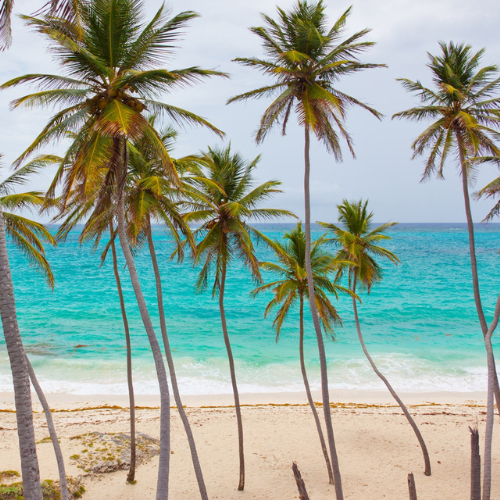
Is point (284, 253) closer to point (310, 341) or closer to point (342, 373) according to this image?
point (342, 373)

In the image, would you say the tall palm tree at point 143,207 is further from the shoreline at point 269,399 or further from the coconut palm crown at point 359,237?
the shoreline at point 269,399

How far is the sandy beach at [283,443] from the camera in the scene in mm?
13312

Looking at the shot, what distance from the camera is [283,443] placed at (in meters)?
16.7

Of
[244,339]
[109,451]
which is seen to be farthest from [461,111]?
[244,339]

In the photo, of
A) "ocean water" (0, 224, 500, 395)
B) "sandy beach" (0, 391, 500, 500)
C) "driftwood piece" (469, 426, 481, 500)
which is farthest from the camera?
"ocean water" (0, 224, 500, 395)

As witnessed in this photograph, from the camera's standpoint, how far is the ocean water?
25.4 metres

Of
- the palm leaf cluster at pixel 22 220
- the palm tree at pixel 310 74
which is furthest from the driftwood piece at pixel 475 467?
the palm leaf cluster at pixel 22 220

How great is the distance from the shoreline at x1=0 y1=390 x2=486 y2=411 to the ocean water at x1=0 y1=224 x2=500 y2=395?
3.34 feet

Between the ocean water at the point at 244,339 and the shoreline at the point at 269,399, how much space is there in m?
1.02

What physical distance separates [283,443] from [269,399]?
5621 millimetres

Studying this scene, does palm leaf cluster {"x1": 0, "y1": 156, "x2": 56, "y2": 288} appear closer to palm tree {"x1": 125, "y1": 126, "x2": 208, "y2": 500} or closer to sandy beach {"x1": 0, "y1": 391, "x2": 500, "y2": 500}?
palm tree {"x1": 125, "y1": 126, "x2": 208, "y2": 500}

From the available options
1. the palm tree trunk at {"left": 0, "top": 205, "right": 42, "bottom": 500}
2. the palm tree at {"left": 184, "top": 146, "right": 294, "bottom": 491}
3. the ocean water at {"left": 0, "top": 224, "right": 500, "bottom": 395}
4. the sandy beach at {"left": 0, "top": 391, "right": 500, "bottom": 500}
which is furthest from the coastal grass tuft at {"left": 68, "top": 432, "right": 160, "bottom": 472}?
the palm tree trunk at {"left": 0, "top": 205, "right": 42, "bottom": 500}

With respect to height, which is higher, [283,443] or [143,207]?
[143,207]

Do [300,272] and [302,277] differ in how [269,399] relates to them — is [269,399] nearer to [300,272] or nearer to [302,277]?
[302,277]
